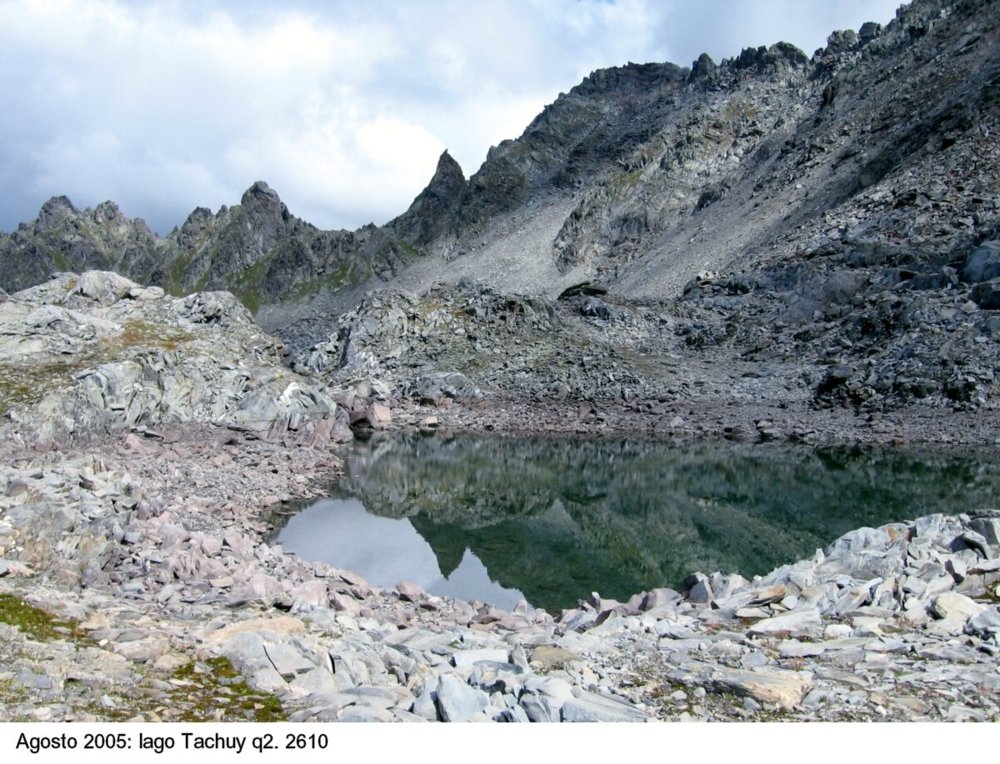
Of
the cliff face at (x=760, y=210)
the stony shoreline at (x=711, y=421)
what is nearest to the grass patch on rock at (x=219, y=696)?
the stony shoreline at (x=711, y=421)

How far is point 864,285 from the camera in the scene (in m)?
65.6

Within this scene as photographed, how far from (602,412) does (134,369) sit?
33248 millimetres

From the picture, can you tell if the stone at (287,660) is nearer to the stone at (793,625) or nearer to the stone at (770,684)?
the stone at (770,684)

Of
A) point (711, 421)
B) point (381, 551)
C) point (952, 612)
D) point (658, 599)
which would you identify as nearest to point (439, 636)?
point (658, 599)

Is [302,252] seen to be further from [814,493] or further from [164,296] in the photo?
[814,493]

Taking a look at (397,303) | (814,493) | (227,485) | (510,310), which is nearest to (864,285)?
(510,310)

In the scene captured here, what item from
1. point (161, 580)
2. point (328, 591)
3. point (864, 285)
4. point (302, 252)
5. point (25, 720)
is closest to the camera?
point (25, 720)

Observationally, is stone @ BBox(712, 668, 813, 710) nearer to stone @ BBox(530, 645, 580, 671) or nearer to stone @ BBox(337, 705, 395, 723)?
stone @ BBox(530, 645, 580, 671)

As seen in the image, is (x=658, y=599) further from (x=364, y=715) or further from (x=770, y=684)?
(x=364, y=715)

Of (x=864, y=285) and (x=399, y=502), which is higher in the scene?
(x=864, y=285)

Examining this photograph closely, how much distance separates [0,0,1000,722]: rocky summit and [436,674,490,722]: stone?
0.04 m

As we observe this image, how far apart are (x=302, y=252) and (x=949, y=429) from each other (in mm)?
173471

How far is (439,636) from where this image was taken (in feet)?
40.8

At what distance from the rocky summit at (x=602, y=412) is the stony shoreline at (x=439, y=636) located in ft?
0.23
